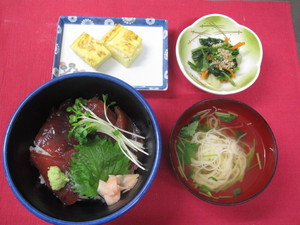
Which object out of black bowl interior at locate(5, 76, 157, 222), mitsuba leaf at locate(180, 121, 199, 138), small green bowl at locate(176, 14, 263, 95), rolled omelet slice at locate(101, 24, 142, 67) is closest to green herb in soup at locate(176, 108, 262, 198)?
mitsuba leaf at locate(180, 121, 199, 138)

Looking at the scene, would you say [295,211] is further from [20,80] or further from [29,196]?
[20,80]

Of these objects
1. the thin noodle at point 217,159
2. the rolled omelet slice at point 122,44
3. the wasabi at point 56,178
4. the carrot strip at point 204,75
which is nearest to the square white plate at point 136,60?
the rolled omelet slice at point 122,44

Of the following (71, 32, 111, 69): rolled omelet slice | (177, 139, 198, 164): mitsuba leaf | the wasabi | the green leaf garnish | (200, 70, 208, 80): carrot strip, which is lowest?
the wasabi

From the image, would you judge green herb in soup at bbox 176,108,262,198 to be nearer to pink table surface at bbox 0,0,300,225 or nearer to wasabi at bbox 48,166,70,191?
pink table surface at bbox 0,0,300,225

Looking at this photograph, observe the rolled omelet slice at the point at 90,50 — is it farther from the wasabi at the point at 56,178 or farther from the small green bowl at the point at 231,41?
the wasabi at the point at 56,178

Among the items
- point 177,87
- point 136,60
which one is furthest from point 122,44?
point 177,87
